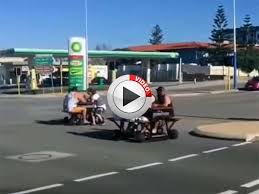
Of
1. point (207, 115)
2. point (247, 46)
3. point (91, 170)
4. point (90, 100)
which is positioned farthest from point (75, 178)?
point (247, 46)

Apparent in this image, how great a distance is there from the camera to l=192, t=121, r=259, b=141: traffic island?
15.8 metres

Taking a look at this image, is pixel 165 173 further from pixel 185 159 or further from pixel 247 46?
pixel 247 46

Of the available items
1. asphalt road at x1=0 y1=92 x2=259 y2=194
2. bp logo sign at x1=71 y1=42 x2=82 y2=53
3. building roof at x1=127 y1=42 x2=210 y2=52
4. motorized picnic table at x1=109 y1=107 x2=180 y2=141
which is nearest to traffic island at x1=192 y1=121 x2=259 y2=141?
asphalt road at x1=0 y1=92 x2=259 y2=194

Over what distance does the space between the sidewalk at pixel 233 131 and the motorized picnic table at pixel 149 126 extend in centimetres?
112

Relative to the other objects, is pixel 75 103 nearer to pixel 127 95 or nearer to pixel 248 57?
pixel 127 95

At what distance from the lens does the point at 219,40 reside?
10681cm

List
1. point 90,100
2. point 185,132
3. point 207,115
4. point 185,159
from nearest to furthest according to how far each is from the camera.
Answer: point 185,159 < point 185,132 < point 90,100 < point 207,115

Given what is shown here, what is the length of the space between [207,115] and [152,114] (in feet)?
34.6

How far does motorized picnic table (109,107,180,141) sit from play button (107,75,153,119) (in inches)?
79.3

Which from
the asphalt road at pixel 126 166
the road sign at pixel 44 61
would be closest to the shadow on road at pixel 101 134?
the asphalt road at pixel 126 166

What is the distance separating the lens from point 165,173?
35.2 ft

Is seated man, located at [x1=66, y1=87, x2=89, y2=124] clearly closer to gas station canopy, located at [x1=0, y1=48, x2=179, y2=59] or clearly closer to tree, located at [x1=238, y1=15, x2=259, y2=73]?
gas station canopy, located at [x1=0, y1=48, x2=179, y2=59]

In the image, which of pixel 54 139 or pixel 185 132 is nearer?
pixel 54 139

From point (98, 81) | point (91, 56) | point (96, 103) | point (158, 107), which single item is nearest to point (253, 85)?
point (91, 56)
